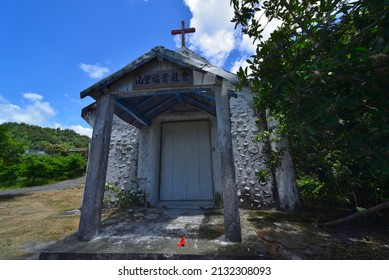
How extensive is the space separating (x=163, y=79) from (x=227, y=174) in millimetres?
1925

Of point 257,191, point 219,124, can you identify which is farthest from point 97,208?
point 257,191

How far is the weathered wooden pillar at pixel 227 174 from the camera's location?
2562 mm

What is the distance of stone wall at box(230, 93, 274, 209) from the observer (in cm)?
471

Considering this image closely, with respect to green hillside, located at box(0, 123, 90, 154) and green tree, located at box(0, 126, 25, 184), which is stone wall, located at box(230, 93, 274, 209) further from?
green hillside, located at box(0, 123, 90, 154)

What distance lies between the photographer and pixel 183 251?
89.6 inches

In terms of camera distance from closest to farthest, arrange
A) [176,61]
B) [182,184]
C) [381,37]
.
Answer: [381,37] < [176,61] < [182,184]

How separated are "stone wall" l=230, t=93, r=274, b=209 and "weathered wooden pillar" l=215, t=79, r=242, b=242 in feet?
7.64

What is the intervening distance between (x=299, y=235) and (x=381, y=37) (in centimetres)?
281

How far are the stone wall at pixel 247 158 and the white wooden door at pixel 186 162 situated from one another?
88 cm

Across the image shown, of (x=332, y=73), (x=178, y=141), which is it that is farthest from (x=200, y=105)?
(x=332, y=73)

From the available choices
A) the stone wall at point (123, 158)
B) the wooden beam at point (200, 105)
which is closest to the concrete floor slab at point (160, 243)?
the stone wall at point (123, 158)

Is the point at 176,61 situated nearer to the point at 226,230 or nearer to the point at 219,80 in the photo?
the point at 219,80

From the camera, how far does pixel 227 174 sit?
2719 mm

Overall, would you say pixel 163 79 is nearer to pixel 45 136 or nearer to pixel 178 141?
pixel 178 141
